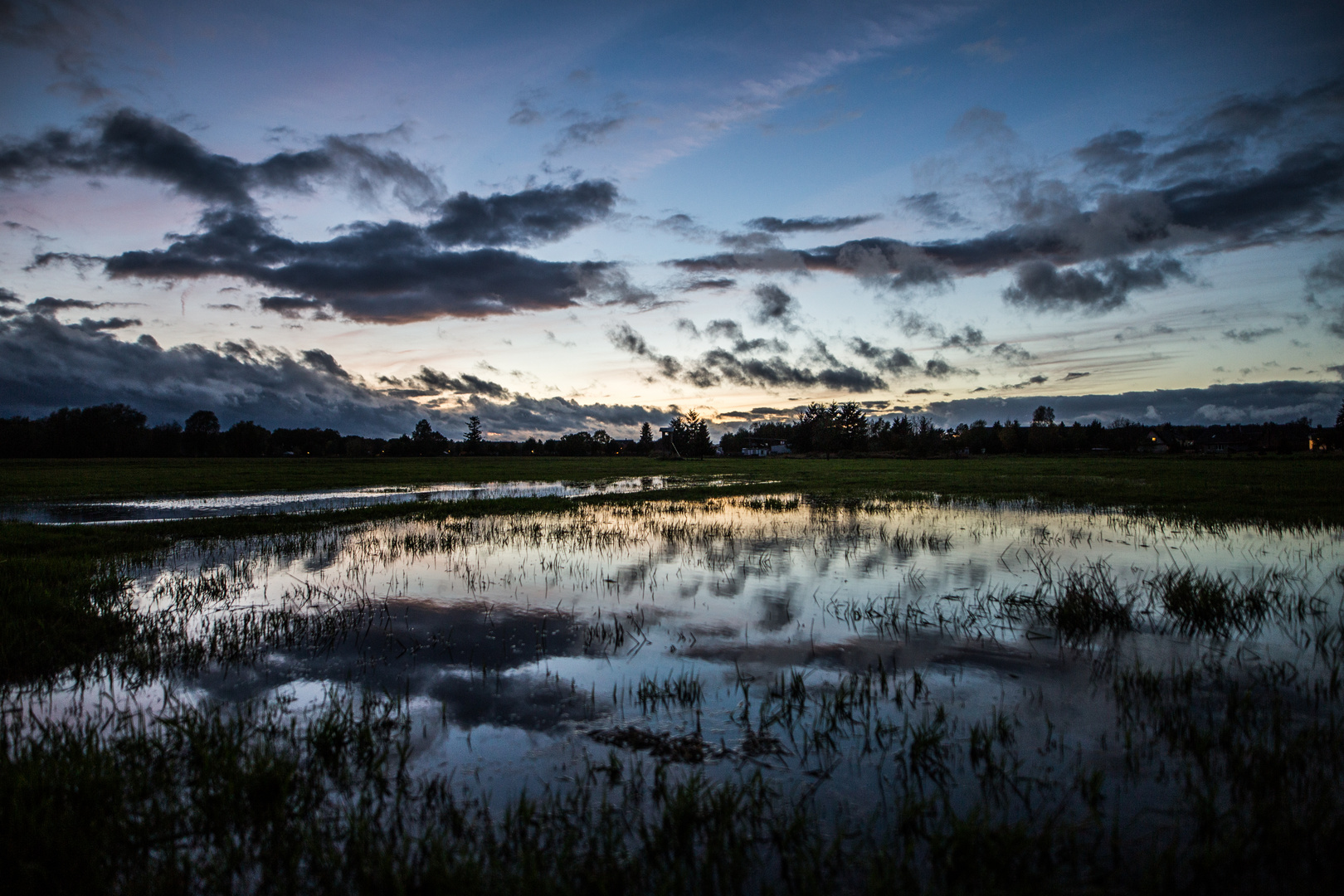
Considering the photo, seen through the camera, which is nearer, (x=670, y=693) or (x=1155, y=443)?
(x=670, y=693)

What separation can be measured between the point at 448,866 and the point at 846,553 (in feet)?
45.4

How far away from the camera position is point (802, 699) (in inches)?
276

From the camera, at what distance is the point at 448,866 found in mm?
4129

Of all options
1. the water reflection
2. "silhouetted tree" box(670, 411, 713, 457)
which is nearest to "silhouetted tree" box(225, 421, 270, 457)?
"silhouetted tree" box(670, 411, 713, 457)

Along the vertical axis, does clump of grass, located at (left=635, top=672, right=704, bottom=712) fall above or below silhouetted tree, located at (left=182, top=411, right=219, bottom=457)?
below

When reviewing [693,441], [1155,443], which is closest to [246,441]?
[693,441]

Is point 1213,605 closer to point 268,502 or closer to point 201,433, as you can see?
point 268,502

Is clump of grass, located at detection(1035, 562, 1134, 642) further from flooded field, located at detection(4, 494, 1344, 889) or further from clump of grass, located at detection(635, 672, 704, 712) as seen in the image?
clump of grass, located at detection(635, 672, 704, 712)

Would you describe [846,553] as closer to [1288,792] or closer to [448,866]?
[1288,792]

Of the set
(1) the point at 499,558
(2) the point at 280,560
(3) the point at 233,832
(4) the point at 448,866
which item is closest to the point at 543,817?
(4) the point at 448,866

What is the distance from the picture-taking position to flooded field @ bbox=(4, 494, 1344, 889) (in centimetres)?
459

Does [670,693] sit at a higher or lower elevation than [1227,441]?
lower

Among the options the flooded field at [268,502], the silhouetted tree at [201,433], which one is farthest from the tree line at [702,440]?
the flooded field at [268,502]

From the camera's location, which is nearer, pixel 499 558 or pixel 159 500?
pixel 499 558
